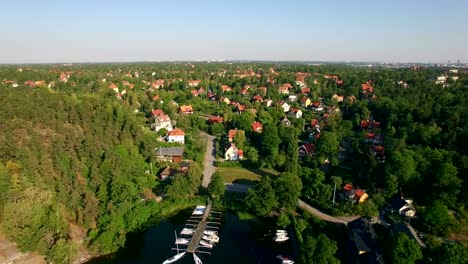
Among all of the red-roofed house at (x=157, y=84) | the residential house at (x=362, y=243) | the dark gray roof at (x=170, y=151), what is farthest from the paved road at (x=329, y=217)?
the red-roofed house at (x=157, y=84)

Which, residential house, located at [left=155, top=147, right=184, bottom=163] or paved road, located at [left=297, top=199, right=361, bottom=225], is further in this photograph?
residential house, located at [left=155, top=147, right=184, bottom=163]

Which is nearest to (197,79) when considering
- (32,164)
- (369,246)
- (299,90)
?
(299,90)

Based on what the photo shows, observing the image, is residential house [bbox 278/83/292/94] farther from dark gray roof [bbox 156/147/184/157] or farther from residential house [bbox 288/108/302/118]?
dark gray roof [bbox 156/147/184/157]

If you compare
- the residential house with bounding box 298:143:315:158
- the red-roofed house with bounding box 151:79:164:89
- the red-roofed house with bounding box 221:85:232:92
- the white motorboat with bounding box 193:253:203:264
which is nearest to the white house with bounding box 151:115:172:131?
the residential house with bounding box 298:143:315:158

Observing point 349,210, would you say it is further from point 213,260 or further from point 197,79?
point 197,79

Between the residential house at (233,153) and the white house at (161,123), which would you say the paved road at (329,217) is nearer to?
the residential house at (233,153)

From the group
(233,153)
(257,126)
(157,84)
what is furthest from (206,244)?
(157,84)
